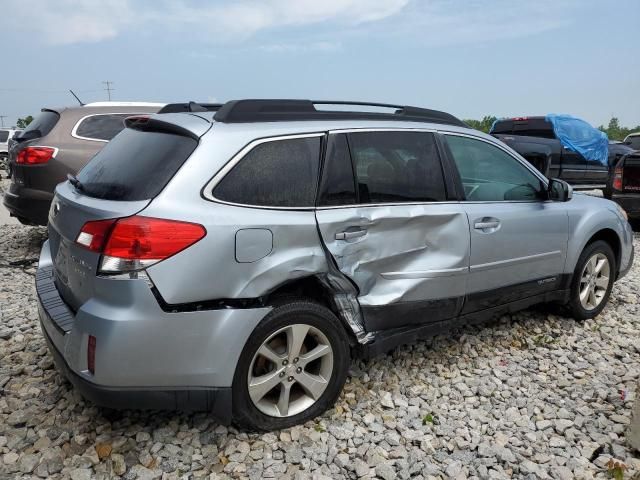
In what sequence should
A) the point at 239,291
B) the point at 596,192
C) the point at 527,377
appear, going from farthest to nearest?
1. the point at 596,192
2. the point at 527,377
3. the point at 239,291

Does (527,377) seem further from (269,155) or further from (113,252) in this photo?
(113,252)

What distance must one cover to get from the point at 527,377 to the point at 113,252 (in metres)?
2.70

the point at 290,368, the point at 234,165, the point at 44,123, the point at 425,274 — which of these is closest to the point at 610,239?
the point at 425,274

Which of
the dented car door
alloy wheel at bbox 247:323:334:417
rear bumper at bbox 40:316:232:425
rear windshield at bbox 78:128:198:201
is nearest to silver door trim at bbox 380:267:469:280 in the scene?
the dented car door

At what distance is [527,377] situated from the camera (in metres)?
3.56

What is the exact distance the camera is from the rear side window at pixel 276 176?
2.57 meters

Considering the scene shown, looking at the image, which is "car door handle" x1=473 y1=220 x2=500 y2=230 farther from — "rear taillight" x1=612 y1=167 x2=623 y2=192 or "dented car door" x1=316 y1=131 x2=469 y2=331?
"rear taillight" x1=612 y1=167 x2=623 y2=192

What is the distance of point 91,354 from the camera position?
7.68 feet

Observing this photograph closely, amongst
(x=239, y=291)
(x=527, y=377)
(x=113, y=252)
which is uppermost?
(x=113, y=252)

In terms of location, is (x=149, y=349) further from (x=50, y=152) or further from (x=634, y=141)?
(x=634, y=141)

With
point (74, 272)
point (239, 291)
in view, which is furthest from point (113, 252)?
point (239, 291)

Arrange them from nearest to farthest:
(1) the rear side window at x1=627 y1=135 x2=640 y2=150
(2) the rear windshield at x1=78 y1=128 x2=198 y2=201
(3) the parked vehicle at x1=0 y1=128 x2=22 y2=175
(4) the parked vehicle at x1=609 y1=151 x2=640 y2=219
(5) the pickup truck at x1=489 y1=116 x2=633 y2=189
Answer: (2) the rear windshield at x1=78 y1=128 x2=198 y2=201 → (4) the parked vehicle at x1=609 y1=151 x2=640 y2=219 → (5) the pickup truck at x1=489 y1=116 x2=633 y2=189 → (1) the rear side window at x1=627 y1=135 x2=640 y2=150 → (3) the parked vehicle at x1=0 y1=128 x2=22 y2=175

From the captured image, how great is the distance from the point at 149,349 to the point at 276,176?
1.01m

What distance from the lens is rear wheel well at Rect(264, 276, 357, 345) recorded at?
8.76 feet
